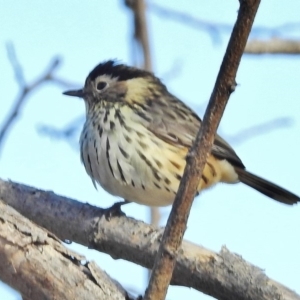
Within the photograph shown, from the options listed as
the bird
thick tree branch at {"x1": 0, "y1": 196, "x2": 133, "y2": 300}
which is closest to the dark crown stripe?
the bird

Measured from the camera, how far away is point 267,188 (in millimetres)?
6941

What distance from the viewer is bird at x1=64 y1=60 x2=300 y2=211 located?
589cm

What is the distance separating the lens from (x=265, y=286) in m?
4.22

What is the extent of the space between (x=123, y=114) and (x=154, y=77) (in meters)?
0.69

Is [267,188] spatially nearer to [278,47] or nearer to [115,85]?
[278,47]

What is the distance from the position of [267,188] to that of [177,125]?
1.12 meters

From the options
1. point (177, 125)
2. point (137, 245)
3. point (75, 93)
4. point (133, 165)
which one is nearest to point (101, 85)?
point (75, 93)

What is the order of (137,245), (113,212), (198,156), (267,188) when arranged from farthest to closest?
(267,188)
(113,212)
(137,245)
(198,156)

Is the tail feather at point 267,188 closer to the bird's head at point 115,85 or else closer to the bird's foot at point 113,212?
the bird's head at point 115,85

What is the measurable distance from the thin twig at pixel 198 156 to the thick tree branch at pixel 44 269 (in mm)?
545

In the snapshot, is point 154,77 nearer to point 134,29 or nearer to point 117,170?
point 134,29

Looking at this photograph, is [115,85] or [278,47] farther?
[115,85]

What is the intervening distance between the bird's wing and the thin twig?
2547 mm

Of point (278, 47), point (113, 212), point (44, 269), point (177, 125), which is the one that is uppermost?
point (278, 47)
